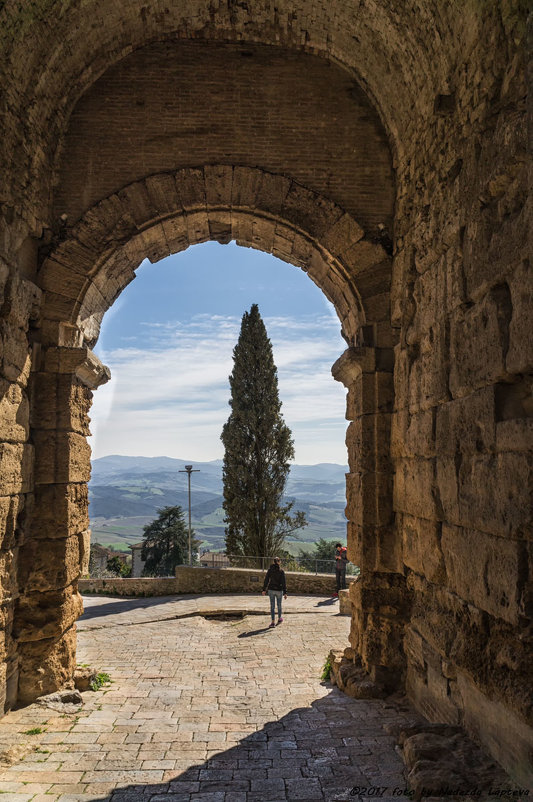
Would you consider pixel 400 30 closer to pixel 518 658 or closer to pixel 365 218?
pixel 365 218

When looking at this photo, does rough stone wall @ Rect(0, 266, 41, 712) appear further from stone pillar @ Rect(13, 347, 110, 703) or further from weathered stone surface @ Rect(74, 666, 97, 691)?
weathered stone surface @ Rect(74, 666, 97, 691)

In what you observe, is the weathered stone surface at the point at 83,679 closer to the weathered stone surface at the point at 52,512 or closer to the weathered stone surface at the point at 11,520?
the weathered stone surface at the point at 52,512

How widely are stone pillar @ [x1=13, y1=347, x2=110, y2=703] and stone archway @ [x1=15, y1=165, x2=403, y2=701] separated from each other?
0.03ft

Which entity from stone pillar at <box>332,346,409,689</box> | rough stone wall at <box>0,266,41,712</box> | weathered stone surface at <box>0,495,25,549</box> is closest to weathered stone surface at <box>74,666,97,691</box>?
rough stone wall at <box>0,266,41,712</box>

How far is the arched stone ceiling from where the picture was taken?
16.6 feet

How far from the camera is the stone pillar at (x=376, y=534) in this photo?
19.5ft

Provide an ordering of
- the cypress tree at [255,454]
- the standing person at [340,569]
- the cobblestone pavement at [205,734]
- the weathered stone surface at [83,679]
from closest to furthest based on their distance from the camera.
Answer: the cobblestone pavement at [205,734], the weathered stone surface at [83,679], the standing person at [340,569], the cypress tree at [255,454]

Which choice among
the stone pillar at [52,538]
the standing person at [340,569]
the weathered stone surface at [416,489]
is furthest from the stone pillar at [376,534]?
the standing person at [340,569]

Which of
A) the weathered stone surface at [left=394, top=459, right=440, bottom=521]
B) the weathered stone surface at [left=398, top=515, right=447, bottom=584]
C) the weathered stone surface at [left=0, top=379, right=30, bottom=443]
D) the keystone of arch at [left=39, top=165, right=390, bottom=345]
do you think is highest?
the keystone of arch at [left=39, top=165, right=390, bottom=345]

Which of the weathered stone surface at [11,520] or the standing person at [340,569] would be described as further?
the standing person at [340,569]

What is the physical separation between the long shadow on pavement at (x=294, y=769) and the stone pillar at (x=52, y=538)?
1961mm

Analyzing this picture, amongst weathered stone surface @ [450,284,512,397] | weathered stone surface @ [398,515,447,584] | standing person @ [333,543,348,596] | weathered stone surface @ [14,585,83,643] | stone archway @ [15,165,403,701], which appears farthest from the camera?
standing person @ [333,543,348,596]

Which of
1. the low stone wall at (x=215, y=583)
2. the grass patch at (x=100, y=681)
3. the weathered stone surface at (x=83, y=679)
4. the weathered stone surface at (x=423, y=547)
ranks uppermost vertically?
the weathered stone surface at (x=423, y=547)

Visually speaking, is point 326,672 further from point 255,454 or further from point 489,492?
point 255,454
